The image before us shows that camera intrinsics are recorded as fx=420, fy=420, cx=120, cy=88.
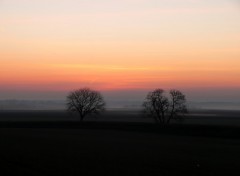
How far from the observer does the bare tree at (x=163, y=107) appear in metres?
85.9

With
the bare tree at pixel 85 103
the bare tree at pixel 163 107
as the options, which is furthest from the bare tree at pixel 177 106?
the bare tree at pixel 85 103

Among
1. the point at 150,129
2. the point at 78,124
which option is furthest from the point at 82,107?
the point at 150,129

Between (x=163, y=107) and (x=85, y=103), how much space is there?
22.2 meters

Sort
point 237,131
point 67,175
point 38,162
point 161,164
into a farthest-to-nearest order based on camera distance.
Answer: point 237,131
point 161,164
point 38,162
point 67,175

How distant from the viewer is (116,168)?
2453 cm

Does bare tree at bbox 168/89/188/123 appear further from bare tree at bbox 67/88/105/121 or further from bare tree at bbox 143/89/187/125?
bare tree at bbox 67/88/105/121

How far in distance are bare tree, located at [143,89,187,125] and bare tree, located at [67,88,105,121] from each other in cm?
1663

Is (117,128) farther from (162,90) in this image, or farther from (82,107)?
(82,107)

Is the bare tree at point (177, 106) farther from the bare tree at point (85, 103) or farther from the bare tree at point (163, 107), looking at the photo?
the bare tree at point (85, 103)

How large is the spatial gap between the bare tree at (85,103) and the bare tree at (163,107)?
1663 cm

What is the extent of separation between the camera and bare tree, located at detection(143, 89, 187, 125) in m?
85.9

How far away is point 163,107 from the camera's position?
85.6 meters

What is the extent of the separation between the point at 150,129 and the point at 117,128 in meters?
7.21

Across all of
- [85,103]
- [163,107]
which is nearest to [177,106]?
[163,107]
